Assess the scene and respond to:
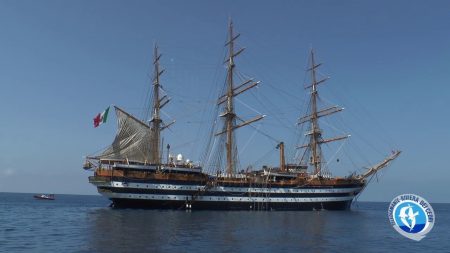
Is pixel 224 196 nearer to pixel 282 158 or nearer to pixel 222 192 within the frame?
pixel 222 192

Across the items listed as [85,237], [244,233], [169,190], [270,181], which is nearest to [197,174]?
[169,190]

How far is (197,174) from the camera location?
210ft

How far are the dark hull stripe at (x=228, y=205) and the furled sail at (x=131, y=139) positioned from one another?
379 inches

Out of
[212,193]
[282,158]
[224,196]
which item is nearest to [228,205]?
[224,196]

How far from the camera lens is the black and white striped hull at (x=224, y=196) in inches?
2346

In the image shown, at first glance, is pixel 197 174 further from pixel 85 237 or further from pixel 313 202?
pixel 85 237

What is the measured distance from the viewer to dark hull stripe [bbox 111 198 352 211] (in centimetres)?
6000

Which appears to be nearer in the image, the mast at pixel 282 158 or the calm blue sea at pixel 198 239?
the calm blue sea at pixel 198 239

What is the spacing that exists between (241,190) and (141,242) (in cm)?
3926

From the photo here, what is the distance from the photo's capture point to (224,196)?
65062 mm

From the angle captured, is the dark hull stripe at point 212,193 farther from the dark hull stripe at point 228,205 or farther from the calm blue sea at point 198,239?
the calm blue sea at point 198,239

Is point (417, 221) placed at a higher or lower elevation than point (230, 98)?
lower

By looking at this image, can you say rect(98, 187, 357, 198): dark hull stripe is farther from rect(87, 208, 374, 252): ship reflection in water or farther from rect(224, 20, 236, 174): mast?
rect(87, 208, 374, 252): ship reflection in water

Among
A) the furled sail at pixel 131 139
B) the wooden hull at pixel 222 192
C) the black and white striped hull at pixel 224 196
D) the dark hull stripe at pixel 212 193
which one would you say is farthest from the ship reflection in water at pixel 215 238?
the furled sail at pixel 131 139
